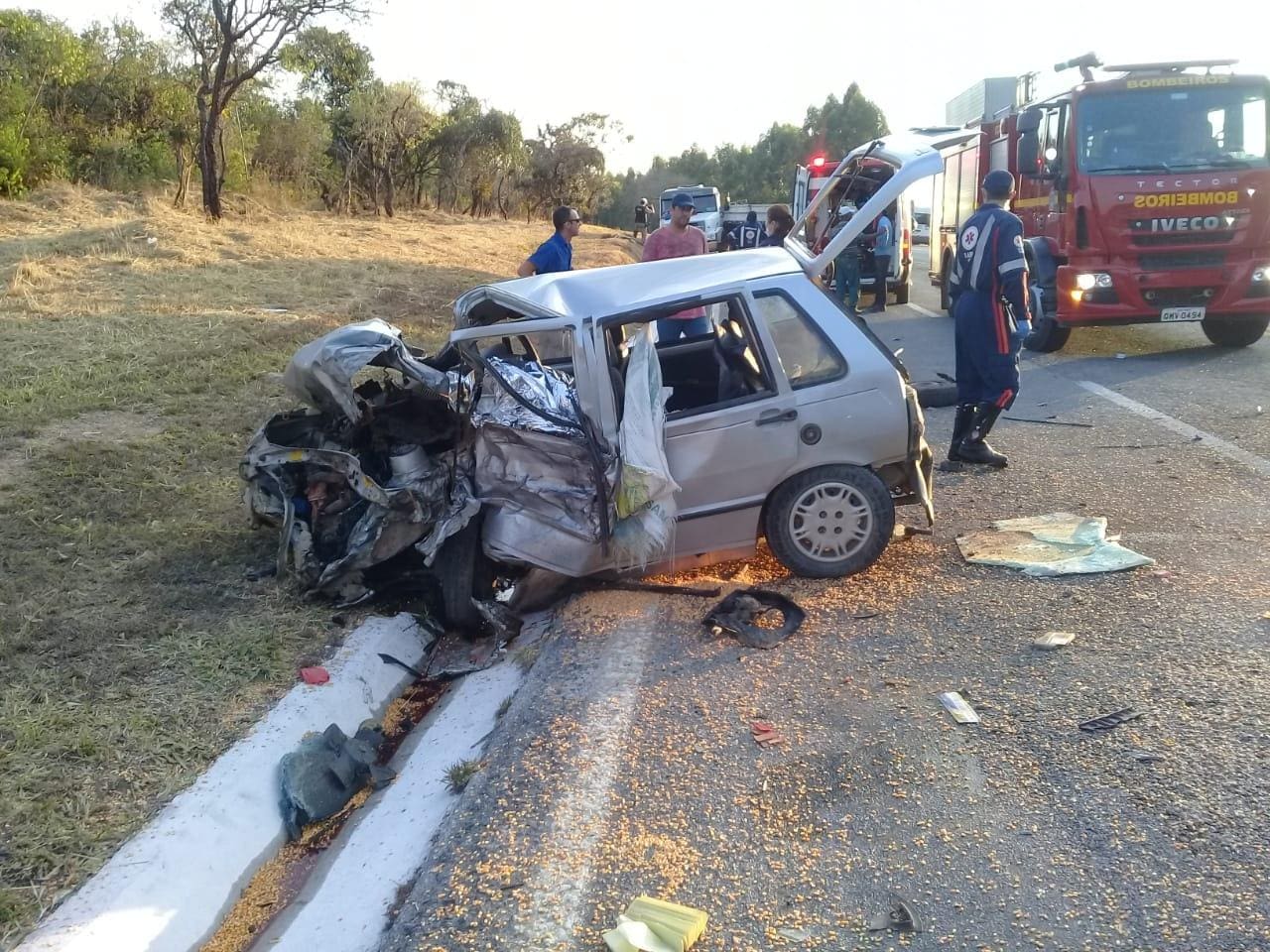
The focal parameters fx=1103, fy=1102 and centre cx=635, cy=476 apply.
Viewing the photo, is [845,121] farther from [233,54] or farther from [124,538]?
[124,538]

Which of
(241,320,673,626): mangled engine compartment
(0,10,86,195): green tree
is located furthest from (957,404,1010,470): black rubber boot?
(0,10,86,195): green tree

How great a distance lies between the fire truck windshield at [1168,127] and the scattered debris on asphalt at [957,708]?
8.76 m

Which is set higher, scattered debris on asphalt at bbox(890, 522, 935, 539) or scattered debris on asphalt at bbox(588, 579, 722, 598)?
scattered debris on asphalt at bbox(890, 522, 935, 539)

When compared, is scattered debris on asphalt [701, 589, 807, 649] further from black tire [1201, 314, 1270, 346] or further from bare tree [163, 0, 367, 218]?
bare tree [163, 0, 367, 218]

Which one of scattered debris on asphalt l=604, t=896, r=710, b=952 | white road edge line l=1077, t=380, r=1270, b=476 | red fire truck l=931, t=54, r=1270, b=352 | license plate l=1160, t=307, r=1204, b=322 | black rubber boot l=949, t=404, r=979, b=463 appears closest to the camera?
scattered debris on asphalt l=604, t=896, r=710, b=952

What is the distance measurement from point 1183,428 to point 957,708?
5.28 metres

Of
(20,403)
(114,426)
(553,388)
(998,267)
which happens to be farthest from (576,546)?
(20,403)

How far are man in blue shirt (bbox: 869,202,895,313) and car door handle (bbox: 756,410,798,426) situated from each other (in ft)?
41.8

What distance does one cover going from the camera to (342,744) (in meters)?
4.34

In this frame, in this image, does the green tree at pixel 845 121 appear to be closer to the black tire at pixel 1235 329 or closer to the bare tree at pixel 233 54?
the bare tree at pixel 233 54

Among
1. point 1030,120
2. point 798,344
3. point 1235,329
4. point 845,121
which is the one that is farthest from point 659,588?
point 845,121

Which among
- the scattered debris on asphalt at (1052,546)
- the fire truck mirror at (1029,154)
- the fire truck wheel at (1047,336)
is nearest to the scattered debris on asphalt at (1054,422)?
the scattered debris on asphalt at (1052,546)

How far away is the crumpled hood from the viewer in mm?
5559

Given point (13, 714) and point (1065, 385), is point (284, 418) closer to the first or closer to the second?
point (13, 714)
